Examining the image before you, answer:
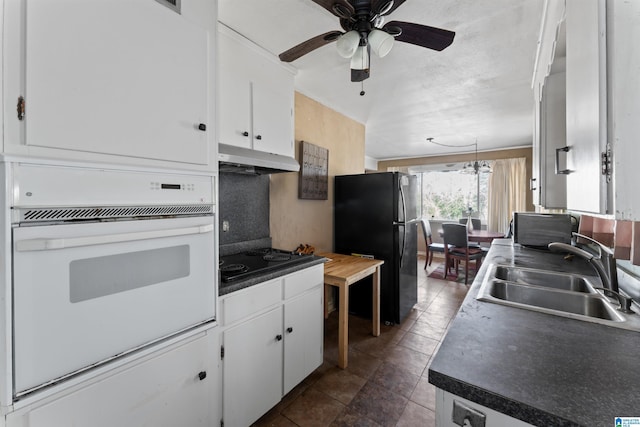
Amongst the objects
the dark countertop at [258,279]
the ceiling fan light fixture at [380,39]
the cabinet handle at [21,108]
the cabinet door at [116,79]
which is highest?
the ceiling fan light fixture at [380,39]

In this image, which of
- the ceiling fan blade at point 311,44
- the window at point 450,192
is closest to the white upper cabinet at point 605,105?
the ceiling fan blade at point 311,44

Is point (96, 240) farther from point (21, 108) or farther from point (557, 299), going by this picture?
point (557, 299)

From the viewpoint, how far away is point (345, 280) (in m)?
2.06

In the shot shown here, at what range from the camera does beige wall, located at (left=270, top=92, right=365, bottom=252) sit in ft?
8.23

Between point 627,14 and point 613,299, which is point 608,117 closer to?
point 627,14

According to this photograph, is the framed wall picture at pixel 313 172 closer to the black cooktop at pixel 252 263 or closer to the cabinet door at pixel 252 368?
the black cooktop at pixel 252 263

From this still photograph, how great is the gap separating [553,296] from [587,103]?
3.28 ft

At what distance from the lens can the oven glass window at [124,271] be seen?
87cm

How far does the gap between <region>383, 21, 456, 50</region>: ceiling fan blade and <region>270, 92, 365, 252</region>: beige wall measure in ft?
4.77

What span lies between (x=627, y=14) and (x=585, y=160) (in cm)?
37

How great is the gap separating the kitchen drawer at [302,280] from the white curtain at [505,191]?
5.23m

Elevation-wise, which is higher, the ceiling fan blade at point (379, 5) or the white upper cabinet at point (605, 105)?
the ceiling fan blade at point (379, 5)

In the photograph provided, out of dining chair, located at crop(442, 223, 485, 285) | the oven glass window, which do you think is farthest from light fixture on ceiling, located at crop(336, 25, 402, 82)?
dining chair, located at crop(442, 223, 485, 285)

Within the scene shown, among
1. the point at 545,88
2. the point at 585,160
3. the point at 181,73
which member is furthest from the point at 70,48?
the point at 545,88
